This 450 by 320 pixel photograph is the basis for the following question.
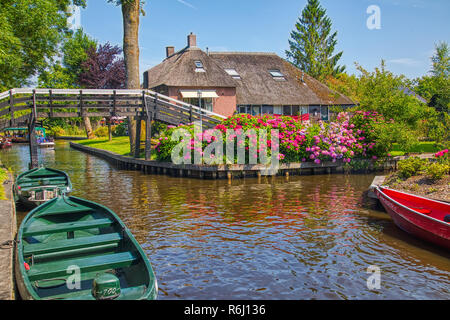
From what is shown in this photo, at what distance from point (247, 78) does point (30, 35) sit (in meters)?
22.0

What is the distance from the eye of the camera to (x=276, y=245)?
9.11 metres

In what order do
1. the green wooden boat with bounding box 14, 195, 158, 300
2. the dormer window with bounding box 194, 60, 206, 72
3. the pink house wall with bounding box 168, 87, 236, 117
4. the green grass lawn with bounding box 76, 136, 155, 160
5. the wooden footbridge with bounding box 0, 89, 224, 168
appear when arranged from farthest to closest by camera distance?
the dormer window with bounding box 194, 60, 206, 72, the pink house wall with bounding box 168, 87, 236, 117, the green grass lawn with bounding box 76, 136, 155, 160, the wooden footbridge with bounding box 0, 89, 224, 168, the green wooden boat with bounding box 14, 195, 158, 300

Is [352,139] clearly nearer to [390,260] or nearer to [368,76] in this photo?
[368,76]

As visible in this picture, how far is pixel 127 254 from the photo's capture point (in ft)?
20.9

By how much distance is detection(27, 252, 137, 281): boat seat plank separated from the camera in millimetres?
5793

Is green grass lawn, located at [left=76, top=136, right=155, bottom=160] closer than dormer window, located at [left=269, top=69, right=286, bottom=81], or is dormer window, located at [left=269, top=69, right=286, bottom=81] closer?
green grass lawn, located at [left=76, top=136, right=155, bottom=160]

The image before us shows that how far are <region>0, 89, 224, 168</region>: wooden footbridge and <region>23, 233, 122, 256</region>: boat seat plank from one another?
1444cm

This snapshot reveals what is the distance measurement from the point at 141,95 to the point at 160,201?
1033cm

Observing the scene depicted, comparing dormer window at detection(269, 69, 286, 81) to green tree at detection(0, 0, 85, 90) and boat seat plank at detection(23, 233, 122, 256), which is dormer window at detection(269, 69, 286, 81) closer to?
green tree at detection(0, 0, 85, 90)

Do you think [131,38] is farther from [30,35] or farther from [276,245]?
[276,245]

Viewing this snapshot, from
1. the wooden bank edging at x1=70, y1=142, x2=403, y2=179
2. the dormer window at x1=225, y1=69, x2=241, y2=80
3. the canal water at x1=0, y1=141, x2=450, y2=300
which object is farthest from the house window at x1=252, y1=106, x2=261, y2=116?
the canal water at x1=0, y1=141, x2=450, y2=300

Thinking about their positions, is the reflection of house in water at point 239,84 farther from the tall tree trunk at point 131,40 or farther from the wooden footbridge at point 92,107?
the wooden footbridge at point 92,107

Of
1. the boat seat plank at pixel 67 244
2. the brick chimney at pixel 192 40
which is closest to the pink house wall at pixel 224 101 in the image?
the brick chimney at pixel 192 40

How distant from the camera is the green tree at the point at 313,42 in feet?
198
